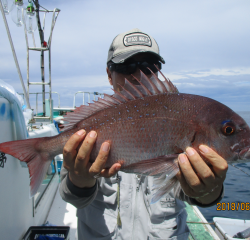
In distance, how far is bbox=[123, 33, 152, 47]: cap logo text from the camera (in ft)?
8.55

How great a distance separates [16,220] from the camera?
2.18m

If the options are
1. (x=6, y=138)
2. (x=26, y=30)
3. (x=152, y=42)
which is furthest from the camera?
(x=26, y=30)

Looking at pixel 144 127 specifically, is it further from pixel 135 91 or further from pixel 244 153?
pixel 244 153

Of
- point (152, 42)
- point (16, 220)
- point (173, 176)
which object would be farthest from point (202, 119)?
point (16, 220)

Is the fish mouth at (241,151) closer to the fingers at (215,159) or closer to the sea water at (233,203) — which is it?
the fingers at (215,159)

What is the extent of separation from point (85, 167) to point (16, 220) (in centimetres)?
131

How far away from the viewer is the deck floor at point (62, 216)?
3646 millimetres

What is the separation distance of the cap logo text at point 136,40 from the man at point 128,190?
16 millimetres

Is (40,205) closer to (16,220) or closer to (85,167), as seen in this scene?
(16,220)

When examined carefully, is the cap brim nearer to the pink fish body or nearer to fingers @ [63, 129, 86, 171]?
the pink fish body
